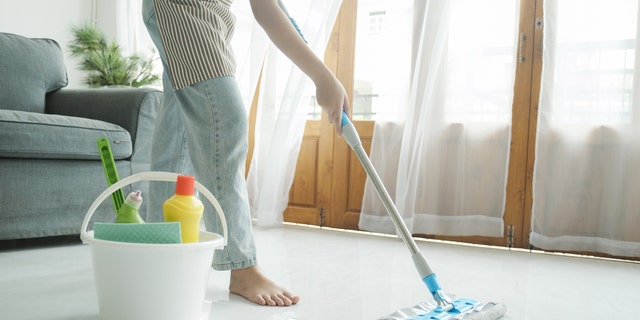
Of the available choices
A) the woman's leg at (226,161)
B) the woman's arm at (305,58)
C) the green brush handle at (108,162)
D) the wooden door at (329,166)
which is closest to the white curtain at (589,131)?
the wooden door at (329,166)

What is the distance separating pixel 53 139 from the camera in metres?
1.92

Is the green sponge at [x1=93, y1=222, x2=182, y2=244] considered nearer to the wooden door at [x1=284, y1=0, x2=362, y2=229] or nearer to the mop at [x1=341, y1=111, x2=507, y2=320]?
the mop at [x1=341, y1=111, x2=507, y2=320]

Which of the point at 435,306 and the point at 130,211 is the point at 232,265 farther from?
the point at 435,306

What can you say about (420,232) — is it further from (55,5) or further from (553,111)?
(55,5)

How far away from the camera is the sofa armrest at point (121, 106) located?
222 cm

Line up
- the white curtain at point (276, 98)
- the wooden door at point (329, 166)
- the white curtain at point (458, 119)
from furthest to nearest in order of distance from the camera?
the wooden door at point (329, 166), the white curtain at point (276, 98), the white curtain at point (458, 119)

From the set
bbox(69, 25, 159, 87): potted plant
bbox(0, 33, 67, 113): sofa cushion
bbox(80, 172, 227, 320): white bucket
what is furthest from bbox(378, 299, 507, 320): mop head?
bbox(69, 25, 159, 87): potted plant

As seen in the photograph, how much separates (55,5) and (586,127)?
11.0ft

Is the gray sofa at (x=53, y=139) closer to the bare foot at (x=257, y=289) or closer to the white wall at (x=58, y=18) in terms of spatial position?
the bare foot at (x=257, y=289)

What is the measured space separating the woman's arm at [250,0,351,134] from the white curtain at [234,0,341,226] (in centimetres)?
149

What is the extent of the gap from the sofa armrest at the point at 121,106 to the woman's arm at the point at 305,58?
1.05 m

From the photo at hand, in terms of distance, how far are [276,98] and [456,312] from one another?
83.0 inches

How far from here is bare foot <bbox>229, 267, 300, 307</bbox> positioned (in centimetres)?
126

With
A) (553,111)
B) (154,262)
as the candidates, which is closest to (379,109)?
(553,111)
